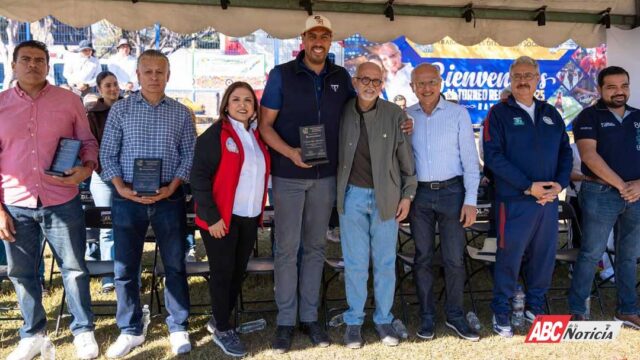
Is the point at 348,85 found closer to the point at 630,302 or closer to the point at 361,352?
the point at 361,352

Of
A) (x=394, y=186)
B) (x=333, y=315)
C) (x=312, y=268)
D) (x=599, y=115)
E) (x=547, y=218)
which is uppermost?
(x=599, y=115)

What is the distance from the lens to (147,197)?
134 inches

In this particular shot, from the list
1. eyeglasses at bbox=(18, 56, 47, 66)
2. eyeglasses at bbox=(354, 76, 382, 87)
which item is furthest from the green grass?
eyeglasses at bbox=(18, 56, 47, 66)

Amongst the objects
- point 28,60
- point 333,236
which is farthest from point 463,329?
point 28,60

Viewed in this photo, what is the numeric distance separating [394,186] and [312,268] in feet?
2.68

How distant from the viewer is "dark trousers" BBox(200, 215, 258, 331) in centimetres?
347

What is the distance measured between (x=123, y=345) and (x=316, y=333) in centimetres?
132

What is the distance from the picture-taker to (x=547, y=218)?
3.85 meters

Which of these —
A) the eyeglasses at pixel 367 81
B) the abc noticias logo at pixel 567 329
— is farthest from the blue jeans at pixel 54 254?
the abc noticias logo at pixel 567 329

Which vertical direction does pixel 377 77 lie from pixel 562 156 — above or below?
above

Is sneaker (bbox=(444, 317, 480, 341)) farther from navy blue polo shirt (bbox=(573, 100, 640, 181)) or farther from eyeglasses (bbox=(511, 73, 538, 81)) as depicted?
eyeglasses (bbox=(511, 73, 538, 81))

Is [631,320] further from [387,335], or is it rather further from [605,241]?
[387,335]

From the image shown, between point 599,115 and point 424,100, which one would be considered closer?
point 424,100

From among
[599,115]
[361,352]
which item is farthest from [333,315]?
[599,115]
